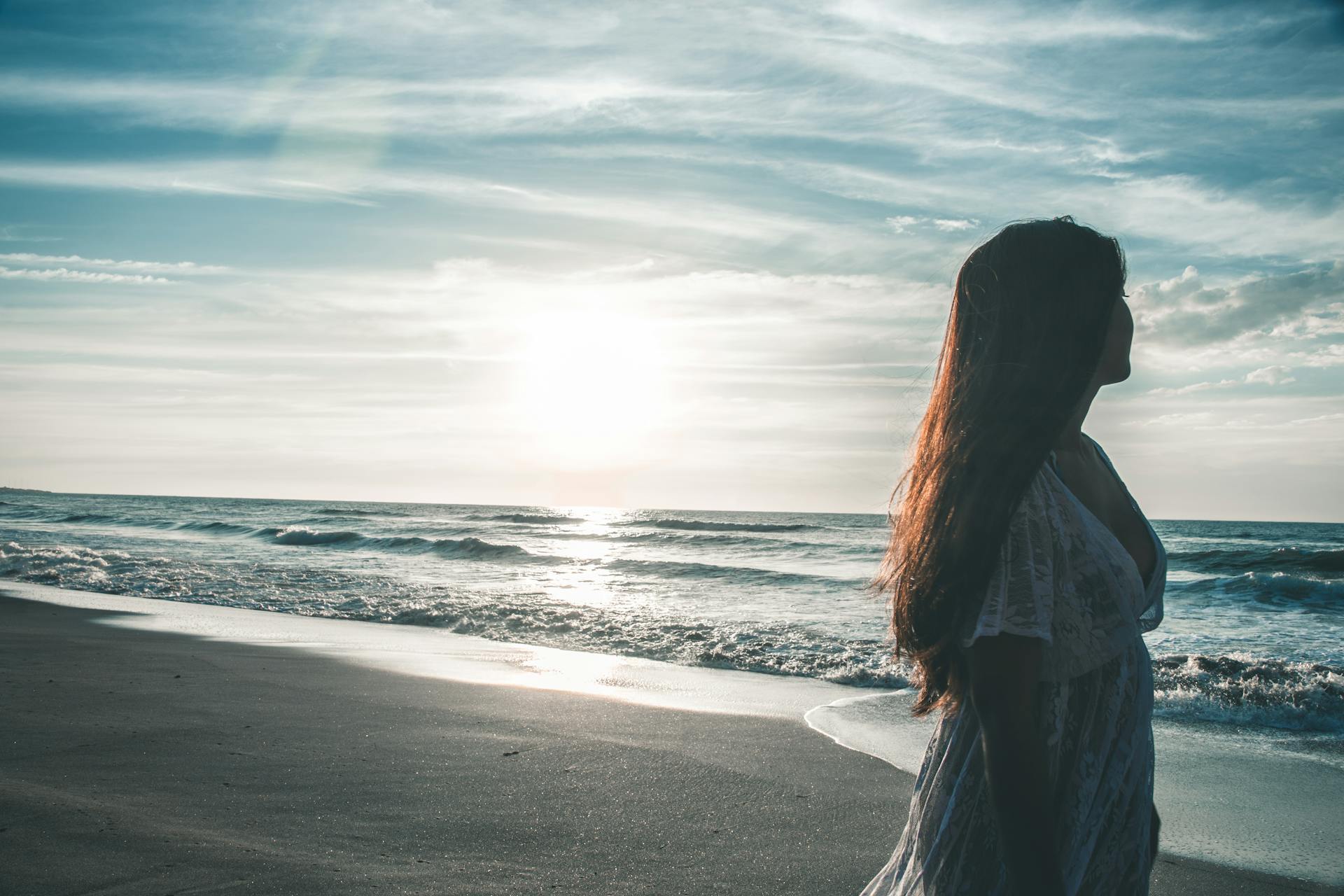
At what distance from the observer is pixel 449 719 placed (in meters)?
5.93

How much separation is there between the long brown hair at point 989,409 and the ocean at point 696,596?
276mm

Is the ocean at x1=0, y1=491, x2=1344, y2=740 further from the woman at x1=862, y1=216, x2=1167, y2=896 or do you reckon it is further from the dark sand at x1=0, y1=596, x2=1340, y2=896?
the dark sand at x1=0, y1=596, x2=1340, y2=896

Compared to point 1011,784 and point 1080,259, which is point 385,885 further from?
point 1080,259

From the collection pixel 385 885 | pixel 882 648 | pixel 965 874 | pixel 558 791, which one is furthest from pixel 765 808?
pixel 882 648

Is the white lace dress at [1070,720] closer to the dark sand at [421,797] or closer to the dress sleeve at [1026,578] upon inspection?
the dress sleeve at [1026,578]

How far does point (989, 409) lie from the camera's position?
1288 mm

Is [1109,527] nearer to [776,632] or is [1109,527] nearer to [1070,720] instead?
[1070,720]

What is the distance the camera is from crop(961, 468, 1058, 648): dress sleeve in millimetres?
1196

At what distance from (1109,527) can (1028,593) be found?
327 mm

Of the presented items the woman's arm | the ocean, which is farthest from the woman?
the ocean

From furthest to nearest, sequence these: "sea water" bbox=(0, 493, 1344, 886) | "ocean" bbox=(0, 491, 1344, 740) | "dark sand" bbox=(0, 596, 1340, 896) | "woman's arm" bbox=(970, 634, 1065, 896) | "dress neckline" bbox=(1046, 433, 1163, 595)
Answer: "ocean" bbox=(0, 491, 1344, 740), "sea water" bbox=(0, 493, 1344, 886), "dark sand" bbox=(0, 596, 1340, 896), "dress neckline" bbox=(1046, 433, 1163, 595), "woman's arm" bbox=(970, 634, 1065, 896)

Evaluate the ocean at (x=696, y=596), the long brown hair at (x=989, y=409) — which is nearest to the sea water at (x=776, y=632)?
the ocean at (x=696, y=596)

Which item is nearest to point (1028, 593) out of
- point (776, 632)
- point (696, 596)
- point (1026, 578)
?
point (1026, 578)

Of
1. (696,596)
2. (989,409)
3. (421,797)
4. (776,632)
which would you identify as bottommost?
(696,596)
